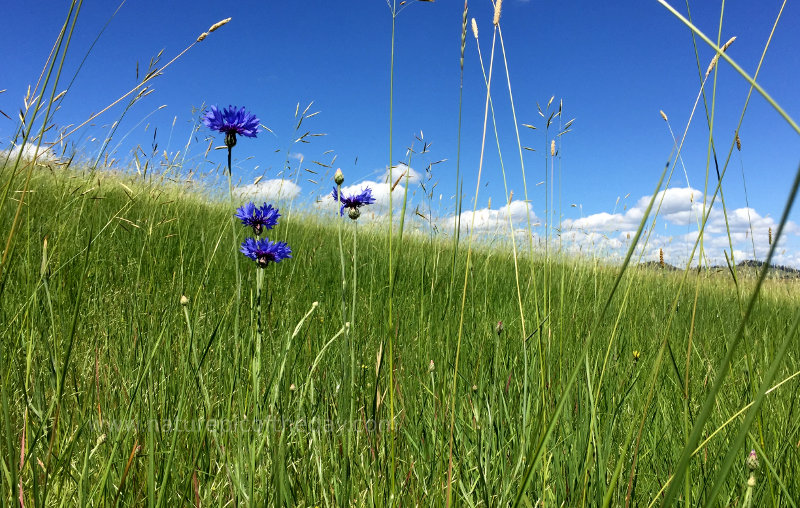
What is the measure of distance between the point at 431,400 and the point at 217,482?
1.84ft

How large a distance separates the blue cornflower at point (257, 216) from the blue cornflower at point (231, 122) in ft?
0.69

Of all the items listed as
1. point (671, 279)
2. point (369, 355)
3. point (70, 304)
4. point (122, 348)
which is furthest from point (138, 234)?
point (671, 279)

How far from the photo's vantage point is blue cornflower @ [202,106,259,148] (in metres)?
1.11

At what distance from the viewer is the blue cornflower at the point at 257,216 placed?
1.29 meters

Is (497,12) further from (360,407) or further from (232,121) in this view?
(360,407)

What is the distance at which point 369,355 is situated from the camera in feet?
5.27

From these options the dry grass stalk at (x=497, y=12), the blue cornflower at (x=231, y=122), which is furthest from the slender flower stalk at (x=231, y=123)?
the dry grass stalk at (x=497, y=12)

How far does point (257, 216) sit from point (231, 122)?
0.29 meters

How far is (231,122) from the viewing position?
114 cm

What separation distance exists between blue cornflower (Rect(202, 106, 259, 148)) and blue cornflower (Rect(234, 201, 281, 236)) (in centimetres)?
21

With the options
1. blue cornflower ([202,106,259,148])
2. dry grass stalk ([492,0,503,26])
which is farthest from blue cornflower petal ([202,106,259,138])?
dry grass stalk ([492,0,503,26])

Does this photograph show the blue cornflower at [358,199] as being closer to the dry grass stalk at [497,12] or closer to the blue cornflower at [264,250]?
the blue cornflower at [264,250]

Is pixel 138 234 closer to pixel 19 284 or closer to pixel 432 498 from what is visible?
pixel 19 284

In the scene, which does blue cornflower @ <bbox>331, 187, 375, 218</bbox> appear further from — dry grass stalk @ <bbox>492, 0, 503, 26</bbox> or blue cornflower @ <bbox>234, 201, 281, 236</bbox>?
dry grass stalk @ <bbox>492, 0, 503, 26</bbox>
